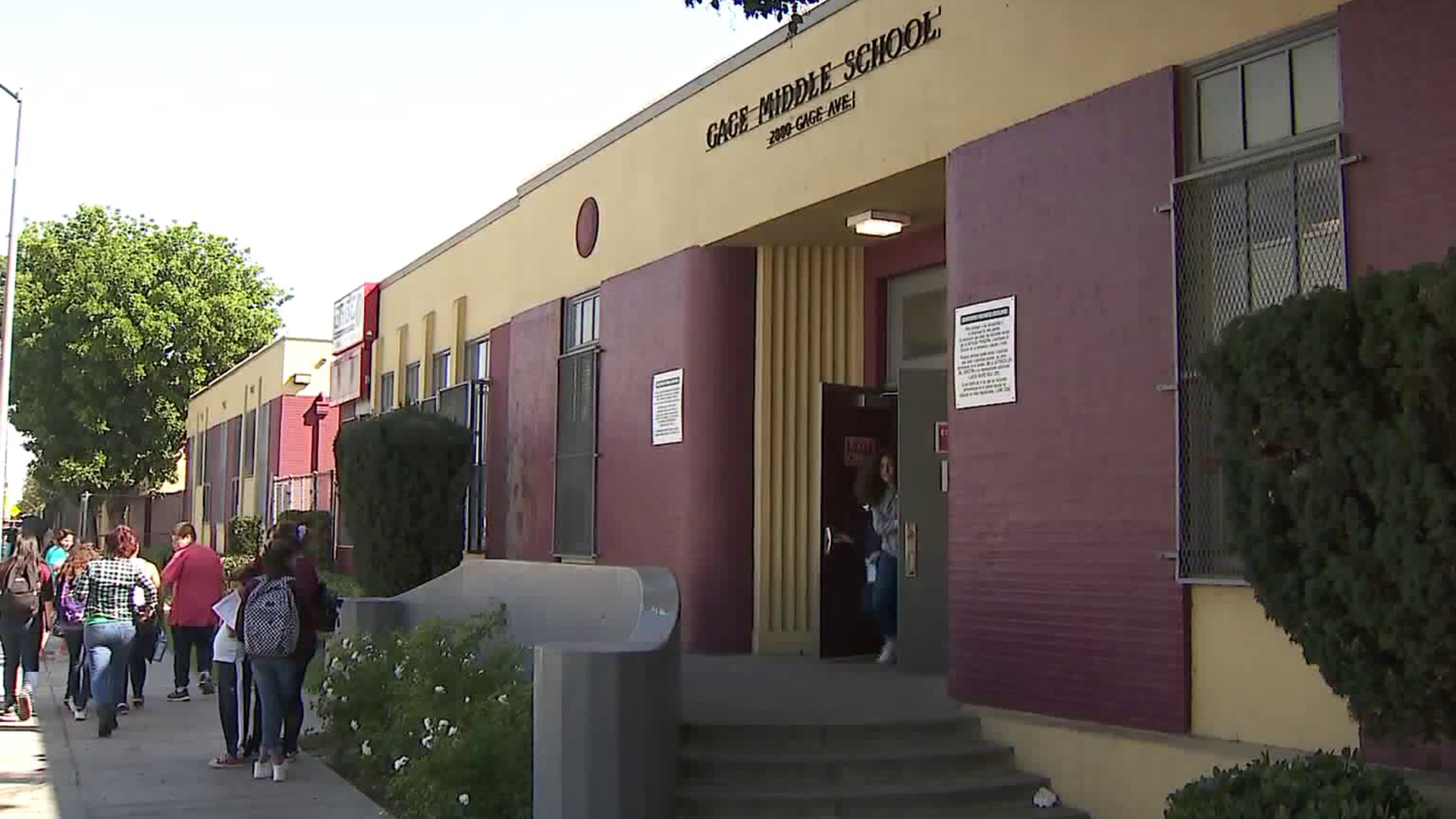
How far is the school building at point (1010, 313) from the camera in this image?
753 cm

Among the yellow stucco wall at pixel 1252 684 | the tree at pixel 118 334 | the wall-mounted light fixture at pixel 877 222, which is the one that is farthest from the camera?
the tree at pixel 118 334

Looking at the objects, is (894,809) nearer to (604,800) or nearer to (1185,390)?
(604,800)

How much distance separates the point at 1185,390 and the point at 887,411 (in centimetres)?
494

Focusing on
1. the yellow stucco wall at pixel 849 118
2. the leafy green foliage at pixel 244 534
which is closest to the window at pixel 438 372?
the yellow stucco wall at pixel 849 118

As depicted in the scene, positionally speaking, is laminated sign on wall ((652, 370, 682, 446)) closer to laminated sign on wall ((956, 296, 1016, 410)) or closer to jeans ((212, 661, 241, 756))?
laminated sign on wall ((956, 296, 1016, 410))

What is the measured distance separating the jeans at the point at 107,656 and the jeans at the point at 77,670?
898 millimetres

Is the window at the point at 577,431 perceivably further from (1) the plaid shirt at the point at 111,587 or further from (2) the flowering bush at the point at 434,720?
(1) the plaid shirt at the point at 111,587

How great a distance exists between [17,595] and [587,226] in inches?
267

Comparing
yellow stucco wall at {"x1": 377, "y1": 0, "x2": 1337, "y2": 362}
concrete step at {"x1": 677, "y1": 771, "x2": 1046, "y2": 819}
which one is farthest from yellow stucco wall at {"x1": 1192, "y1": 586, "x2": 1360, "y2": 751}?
yellow stucco wall at {"x1": 377, "y1": 0, "x2": 1337, "y2": 362}

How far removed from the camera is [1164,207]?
26.9 feet

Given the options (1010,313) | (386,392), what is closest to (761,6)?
(1010,313)

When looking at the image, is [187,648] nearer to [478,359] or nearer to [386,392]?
[478,359]

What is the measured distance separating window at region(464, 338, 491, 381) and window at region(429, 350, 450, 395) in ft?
3.85

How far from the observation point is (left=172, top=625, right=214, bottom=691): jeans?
13.8 metres
